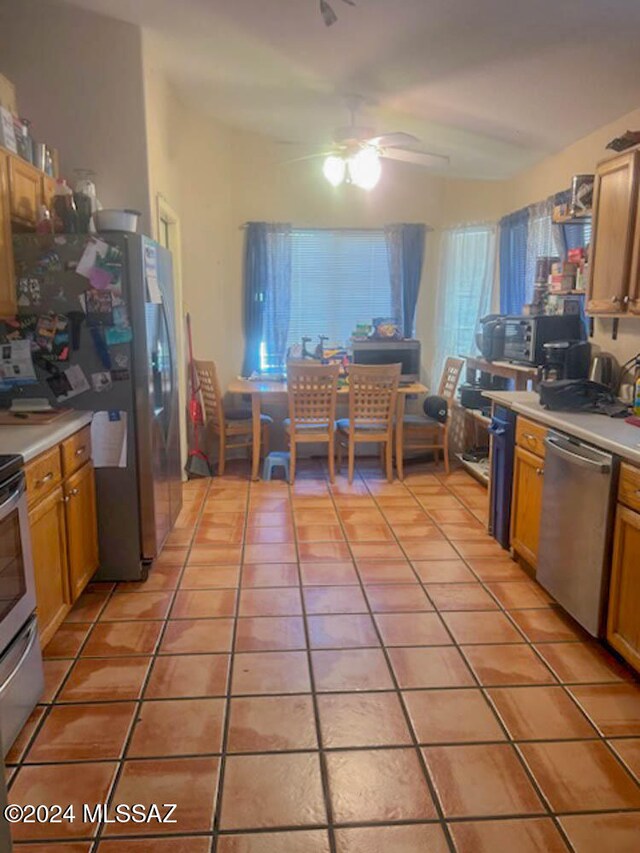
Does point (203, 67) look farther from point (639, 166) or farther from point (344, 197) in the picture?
point (639, 166)

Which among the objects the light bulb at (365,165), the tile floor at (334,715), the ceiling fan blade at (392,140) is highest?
the ceiling fan blade at (392,140)

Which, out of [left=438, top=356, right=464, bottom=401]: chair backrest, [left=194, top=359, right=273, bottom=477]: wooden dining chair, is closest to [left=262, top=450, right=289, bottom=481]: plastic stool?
[left=194, top=359, right=273, bottom=477]: wooden dining chair

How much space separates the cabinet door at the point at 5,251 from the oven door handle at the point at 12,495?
1027 millimetres

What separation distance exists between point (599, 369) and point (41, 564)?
2932mm

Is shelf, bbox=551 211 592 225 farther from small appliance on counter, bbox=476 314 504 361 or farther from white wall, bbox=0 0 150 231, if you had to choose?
white wall, bbox=0 0 150 231

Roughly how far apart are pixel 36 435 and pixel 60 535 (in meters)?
0.43

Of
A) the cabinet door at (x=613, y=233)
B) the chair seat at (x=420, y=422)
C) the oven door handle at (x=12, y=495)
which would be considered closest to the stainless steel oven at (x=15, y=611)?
the oven door handle at (x=12, y=495)

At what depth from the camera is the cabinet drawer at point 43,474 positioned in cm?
220

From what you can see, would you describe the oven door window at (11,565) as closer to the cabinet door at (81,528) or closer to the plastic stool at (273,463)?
the cabinet door at (81,528)

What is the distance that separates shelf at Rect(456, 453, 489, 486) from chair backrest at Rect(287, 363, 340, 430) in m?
1.21

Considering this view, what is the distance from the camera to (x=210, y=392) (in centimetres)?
511

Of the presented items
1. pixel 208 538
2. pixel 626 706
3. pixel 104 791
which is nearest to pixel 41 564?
pixel 104 791

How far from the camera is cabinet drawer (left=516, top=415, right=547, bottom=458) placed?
2934 millimetres

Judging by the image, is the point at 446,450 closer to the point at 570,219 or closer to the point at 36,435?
the point at 570,219
